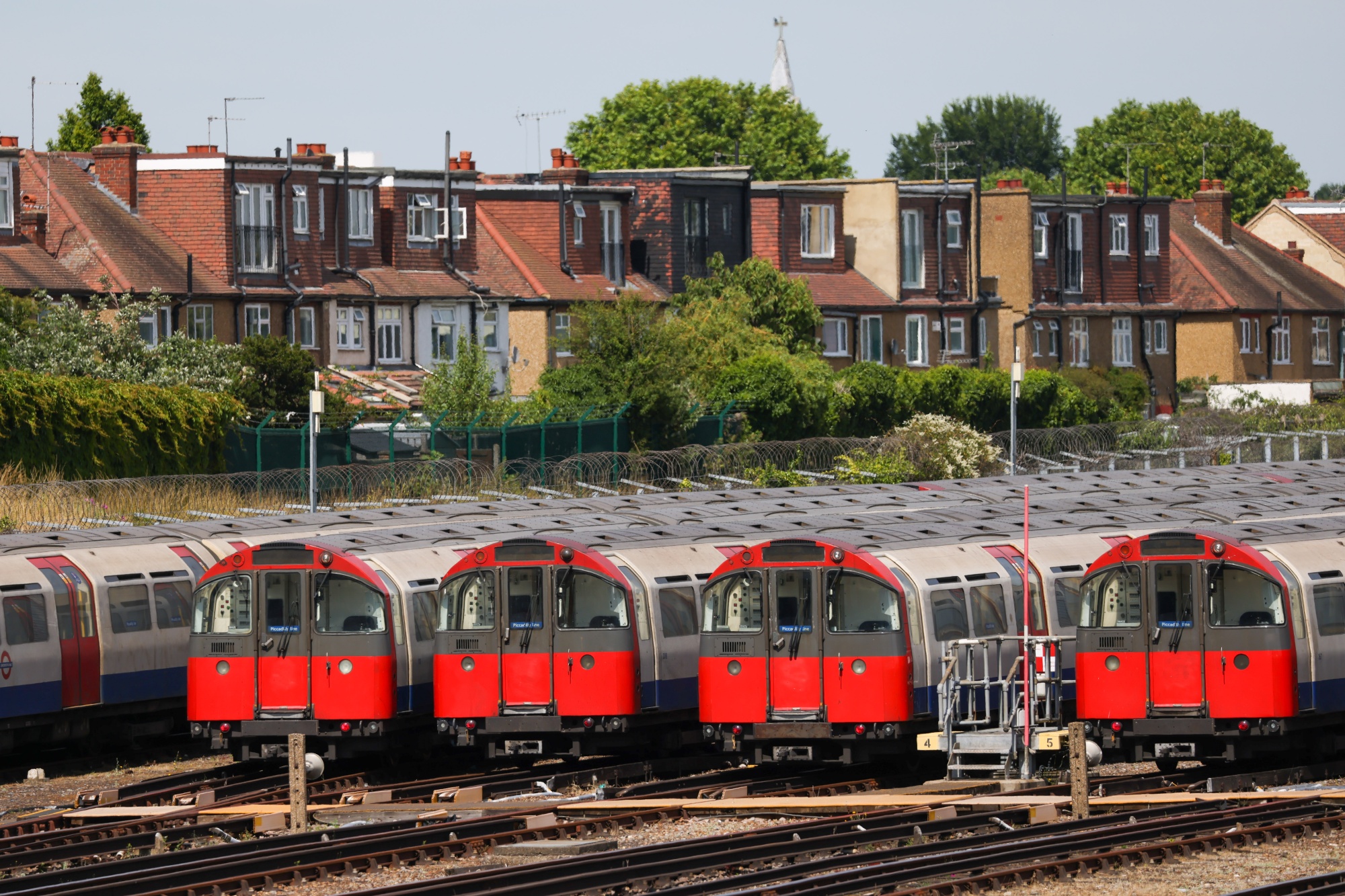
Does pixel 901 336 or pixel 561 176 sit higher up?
pixel 561 176

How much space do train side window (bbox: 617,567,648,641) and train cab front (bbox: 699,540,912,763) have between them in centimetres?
127

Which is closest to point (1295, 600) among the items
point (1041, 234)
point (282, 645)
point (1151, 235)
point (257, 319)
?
point (282, 645)

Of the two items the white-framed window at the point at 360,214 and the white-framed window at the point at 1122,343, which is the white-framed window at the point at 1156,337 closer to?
the white-framed window at the point at 1122,343

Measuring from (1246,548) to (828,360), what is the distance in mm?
46556

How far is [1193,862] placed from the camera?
1834 centimetres

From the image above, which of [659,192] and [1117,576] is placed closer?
[1117,576]

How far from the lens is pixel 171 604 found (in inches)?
1086

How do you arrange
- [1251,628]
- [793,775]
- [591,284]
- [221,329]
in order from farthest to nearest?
[591,284]
[221,329]
[793,775]
[1251,628]

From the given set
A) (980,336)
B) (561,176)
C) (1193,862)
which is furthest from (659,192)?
(1193,862)

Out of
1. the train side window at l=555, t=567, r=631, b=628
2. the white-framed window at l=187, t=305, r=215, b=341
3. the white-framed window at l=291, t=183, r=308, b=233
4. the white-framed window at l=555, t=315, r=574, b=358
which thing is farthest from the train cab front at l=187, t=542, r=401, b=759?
the white-framed window at l=555, t=315, r=574, b=358

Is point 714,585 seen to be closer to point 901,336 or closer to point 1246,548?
point 1246,548

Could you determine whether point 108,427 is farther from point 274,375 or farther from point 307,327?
point 307,327

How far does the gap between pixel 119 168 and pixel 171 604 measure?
35155 millimetres

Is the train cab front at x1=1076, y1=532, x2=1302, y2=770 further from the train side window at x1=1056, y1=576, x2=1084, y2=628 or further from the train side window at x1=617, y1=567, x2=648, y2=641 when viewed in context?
the train side window at x1=617, y1=567, x2=648, y2=641
